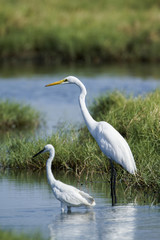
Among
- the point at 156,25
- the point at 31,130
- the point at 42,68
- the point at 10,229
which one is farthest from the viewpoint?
the point at 156,25

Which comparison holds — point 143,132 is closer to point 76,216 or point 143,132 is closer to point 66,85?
point 76,216

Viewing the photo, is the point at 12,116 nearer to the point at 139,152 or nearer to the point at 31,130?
the point at 31,130

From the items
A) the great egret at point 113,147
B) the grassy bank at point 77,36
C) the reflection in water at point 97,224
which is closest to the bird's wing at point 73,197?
the reflection in water at point 97,224

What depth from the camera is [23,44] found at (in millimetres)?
28875

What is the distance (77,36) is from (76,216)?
21.6m

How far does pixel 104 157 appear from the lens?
942 cm

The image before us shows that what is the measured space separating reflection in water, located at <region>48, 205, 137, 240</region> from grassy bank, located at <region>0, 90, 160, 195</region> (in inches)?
32.0

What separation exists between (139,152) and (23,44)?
20.5 metres

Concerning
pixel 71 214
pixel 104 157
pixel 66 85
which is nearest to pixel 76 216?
pixel 71 214

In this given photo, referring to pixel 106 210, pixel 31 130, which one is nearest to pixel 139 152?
pixel 106 210

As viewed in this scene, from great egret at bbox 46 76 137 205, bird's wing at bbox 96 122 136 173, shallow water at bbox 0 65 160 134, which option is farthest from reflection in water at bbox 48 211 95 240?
shallow water at bbox 0 65 160 134

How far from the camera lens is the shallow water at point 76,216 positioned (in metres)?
6.64

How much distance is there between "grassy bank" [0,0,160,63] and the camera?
28.5 meters

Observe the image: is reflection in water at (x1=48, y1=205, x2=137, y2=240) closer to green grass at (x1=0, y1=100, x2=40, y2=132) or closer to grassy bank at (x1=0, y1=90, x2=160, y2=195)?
grassy bank at (x1=0, y1=90, x2=160, y2=195)
